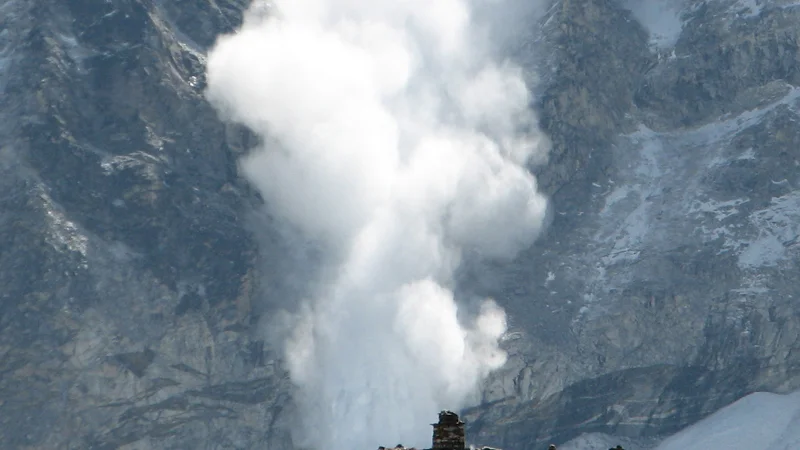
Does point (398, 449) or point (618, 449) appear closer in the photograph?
point (618, 449)

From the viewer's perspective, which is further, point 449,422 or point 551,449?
point 551,449

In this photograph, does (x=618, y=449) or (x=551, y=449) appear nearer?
(x=618, y=449)

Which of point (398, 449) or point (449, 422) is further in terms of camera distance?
point (398, 449)
